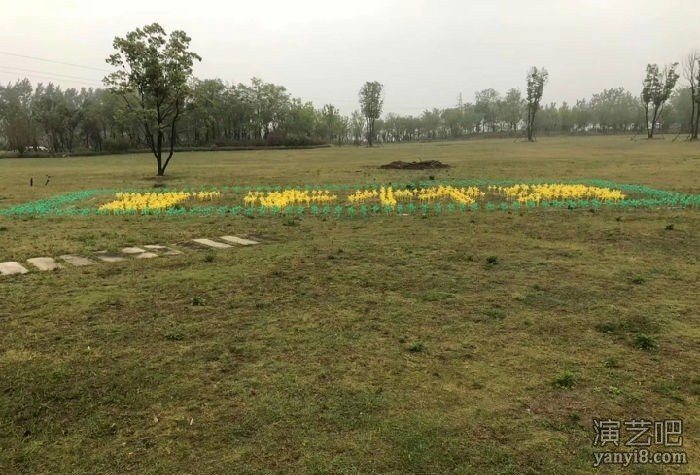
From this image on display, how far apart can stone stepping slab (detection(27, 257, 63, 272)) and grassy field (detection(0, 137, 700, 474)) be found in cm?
44

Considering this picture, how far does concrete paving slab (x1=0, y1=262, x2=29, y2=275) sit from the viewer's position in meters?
7.83

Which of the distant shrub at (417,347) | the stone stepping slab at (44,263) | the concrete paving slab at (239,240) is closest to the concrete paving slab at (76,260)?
the stone stepping slab at (44,263)

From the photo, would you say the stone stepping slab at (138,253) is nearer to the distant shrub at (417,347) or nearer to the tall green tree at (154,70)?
the distant shrub at (417,347)

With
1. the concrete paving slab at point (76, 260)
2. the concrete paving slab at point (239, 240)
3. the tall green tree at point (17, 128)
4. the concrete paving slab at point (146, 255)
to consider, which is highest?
the tall green tree at point (17, 128)

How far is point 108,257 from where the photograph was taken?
8914mm

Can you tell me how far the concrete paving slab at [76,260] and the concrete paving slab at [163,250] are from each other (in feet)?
4.14

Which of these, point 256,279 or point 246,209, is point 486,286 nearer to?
point 256,279

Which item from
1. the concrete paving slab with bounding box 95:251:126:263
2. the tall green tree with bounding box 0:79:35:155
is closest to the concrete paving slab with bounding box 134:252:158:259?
the concrete paving slab with bounding box 95:251:126:263

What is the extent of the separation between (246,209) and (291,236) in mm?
4378

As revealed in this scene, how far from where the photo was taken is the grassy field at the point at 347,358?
134 inches

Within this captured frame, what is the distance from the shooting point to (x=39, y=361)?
4.67 m

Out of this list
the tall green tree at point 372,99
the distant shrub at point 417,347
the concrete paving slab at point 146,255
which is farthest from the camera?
the tall green tree at point 372,99

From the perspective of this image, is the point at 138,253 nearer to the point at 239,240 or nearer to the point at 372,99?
the point at 239,240

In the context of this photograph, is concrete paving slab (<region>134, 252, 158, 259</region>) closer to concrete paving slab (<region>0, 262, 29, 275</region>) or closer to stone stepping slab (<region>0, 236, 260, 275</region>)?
stone stepping slab (<region>0, 236, 260, 275</region>)
